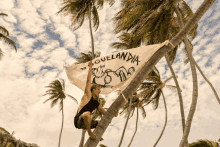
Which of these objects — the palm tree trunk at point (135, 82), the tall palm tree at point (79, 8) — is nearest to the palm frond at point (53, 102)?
the tall palm tree at point (79, 8)

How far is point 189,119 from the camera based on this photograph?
5.30 m

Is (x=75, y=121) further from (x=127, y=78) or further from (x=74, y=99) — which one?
(x=74, y=99)

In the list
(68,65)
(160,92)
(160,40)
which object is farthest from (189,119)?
(160,92)

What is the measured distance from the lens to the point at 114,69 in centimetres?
373

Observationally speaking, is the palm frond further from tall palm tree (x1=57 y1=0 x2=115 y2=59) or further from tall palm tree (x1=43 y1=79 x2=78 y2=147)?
tall palm tree (x1=57 y1=0 x2=115 y2=59)

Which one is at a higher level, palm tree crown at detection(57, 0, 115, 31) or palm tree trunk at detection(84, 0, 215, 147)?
palm tree crown at detection(57, 0, 115, 31)

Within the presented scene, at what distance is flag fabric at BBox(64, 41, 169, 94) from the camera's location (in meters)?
3.57

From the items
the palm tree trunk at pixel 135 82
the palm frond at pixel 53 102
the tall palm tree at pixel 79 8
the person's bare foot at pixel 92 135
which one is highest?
the tall palm tree at pixel 79 8

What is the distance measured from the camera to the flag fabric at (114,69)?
357 cm

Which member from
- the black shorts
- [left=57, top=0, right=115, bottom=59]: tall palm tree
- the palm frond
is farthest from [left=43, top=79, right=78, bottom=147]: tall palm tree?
the black shorts

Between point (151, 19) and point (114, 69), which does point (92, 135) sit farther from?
point (151, 19)

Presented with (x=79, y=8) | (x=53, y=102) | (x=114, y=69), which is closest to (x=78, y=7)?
(x=79, y=8)

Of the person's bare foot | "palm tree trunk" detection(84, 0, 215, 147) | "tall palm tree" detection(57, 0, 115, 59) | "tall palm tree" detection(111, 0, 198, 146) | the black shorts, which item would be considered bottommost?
the person's bare foot

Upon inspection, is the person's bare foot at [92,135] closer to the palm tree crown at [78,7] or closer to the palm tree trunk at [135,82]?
the palm tree trunk at [135,82]
